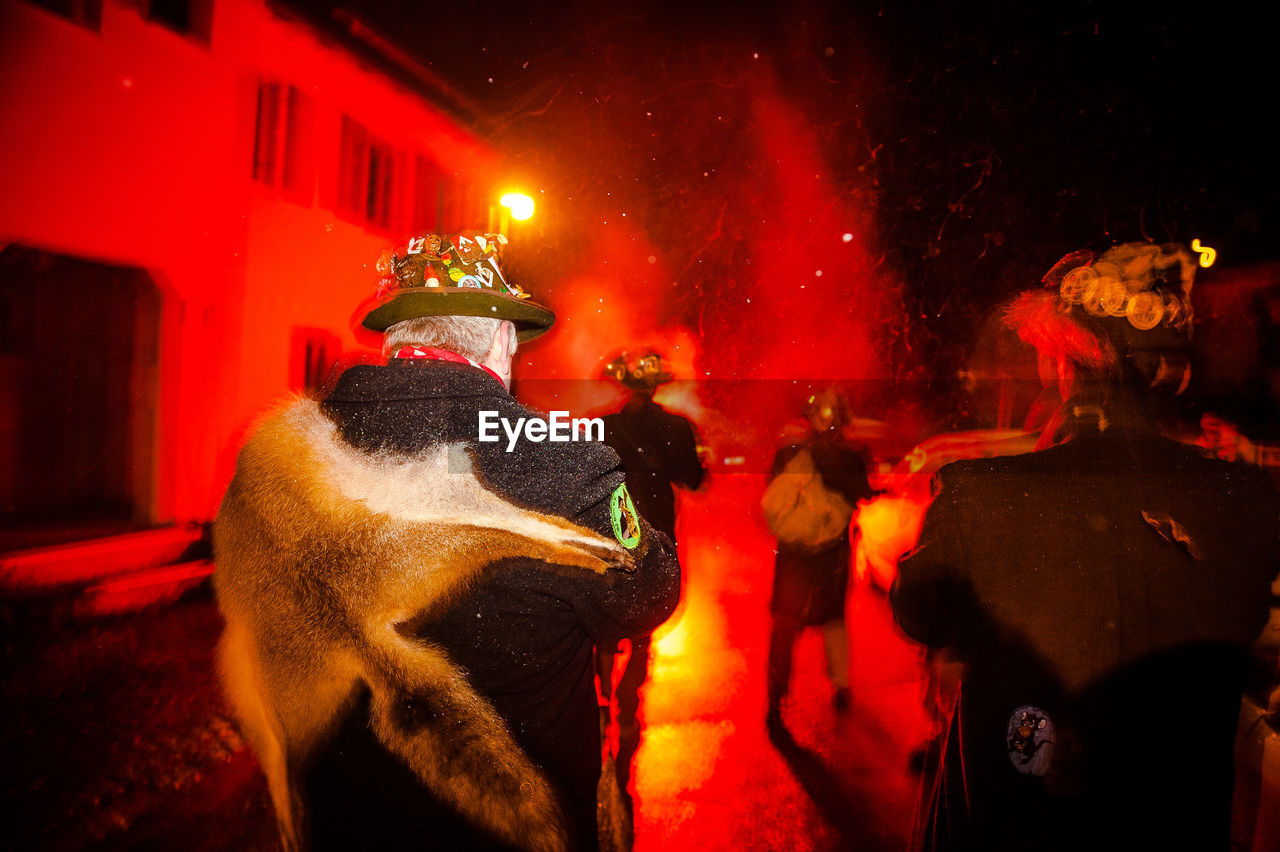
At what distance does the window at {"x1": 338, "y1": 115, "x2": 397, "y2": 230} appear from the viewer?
23.1ft

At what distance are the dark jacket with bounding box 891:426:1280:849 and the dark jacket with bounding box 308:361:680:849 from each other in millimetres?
938

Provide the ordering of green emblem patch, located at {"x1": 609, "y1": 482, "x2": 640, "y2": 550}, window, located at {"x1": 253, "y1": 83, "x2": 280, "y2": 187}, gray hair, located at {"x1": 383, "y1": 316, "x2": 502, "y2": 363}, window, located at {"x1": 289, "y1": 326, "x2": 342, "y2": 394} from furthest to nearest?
window, located at {"x1": 289, "y1": 326, "x2": 342, "y2": 394} → window, located at {"x1": 253, "y1": 83, "x2": 280, "y2": 187} → gray hair, located at {"x1": 383, "y1": 316, "x2": 502, "y2": 363} → green emblem patch, located at {"x1": 609, "y1": 482, "x2": 640, "y2": 550}

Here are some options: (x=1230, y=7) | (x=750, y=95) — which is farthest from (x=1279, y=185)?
(x=750, y=95)

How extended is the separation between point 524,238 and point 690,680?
768 cm

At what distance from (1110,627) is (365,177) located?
8.55 meters

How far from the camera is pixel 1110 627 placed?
139cm

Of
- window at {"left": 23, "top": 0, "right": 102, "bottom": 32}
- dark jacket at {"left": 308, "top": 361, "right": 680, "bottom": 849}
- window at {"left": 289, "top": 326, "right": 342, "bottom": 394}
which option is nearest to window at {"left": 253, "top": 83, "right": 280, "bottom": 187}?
window at {"left": 23, "top": 0, "right": 102, "bottom": 32}

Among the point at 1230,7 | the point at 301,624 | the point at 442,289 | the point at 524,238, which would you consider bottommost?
the point at 301,624

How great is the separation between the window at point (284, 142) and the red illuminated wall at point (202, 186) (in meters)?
0.02

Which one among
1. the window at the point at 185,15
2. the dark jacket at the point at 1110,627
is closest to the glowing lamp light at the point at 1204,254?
the dark jacket at the point at 1110,627

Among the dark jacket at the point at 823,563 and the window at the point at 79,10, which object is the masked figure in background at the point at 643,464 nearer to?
the dark jacket at the point at 823,563

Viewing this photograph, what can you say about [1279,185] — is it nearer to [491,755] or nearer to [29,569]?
[491,755]

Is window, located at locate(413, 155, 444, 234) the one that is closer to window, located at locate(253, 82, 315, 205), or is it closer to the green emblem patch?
window, located at locate(253, 82, 315, 205)

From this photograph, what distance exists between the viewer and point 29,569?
13.9 ft
